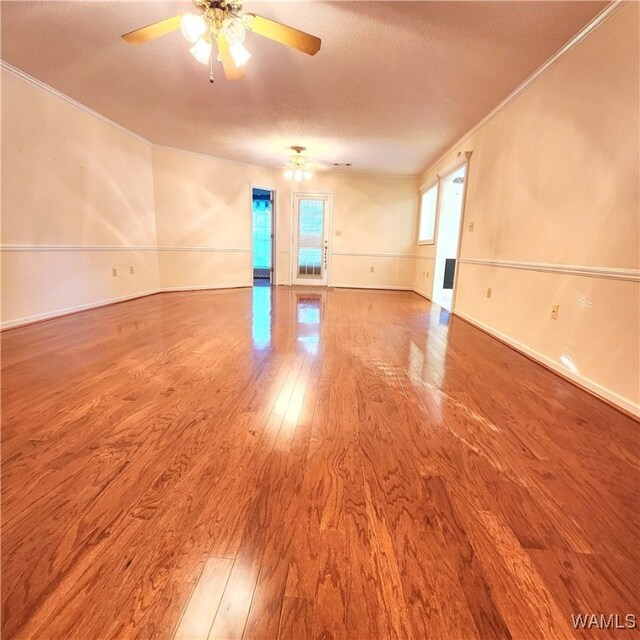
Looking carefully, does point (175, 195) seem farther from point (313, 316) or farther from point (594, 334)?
point (594, 334)

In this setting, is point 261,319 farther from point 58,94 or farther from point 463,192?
point 58,94

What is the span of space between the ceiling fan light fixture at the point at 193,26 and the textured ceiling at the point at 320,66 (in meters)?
0.39

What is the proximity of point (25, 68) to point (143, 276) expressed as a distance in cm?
275

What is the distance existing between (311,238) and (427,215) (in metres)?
2.38

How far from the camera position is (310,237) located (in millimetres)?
7141

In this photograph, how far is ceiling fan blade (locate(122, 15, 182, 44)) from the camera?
1.93 metres

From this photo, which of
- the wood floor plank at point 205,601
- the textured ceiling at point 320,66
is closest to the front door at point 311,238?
the textured ceiling at point 320,66

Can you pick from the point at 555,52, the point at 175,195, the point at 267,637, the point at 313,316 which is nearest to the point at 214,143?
the point at 175,195

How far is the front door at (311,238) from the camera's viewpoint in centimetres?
698

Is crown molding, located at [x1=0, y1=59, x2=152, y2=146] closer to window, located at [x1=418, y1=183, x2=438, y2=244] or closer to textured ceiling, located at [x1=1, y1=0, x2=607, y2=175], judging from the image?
textured ceiling, located at [x1=1, y1=0, x2=607, y2=175]

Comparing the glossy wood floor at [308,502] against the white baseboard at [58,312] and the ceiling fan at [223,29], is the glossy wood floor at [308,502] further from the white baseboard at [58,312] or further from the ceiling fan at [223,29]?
the ceiling fan at [223,29]

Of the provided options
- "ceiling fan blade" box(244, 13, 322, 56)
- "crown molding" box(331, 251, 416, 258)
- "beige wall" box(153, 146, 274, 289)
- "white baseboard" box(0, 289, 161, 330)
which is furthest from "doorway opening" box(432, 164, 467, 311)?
"white baseboard" box(0, 289, 161, 330)

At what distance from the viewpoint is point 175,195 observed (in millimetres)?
5551

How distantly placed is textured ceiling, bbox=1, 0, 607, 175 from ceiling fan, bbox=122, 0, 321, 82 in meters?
0.29
